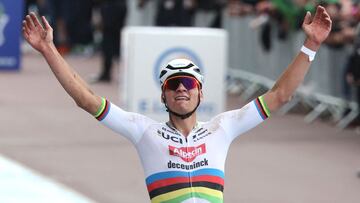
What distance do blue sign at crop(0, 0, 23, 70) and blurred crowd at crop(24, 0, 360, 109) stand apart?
1623 millimetres

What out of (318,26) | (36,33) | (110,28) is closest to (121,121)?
(36,33)

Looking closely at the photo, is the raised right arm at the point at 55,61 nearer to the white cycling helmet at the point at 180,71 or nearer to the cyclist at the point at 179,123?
the cyclist at the point at 179,123

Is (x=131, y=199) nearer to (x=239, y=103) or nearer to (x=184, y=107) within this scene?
(x=184, y=107)

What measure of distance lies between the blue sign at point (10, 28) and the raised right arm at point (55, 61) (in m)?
16.6

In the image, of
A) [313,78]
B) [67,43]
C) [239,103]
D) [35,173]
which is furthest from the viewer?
[67,43]

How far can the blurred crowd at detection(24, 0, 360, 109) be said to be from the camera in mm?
15523

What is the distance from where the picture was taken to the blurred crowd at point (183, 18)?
15523 mm

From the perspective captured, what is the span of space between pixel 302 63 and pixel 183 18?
14.7 m

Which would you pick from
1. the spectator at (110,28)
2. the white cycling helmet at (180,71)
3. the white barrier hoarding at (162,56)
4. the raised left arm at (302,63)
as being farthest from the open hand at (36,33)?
the spectator at (110,28)

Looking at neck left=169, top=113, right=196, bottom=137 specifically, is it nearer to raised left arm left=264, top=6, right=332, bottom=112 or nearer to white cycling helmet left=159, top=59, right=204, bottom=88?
white cycling helmet left=159, top=59, right=204, bottom=88

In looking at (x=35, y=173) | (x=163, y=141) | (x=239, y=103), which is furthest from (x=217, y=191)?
(x=239, y=103)

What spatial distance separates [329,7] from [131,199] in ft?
19.6

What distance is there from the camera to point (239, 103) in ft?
61.2

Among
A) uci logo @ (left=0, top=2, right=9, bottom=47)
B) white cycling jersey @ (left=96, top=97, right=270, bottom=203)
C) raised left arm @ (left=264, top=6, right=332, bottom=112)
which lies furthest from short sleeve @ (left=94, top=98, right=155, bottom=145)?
uci logo @ (left=0, top=2, right=9, bottom=47)
